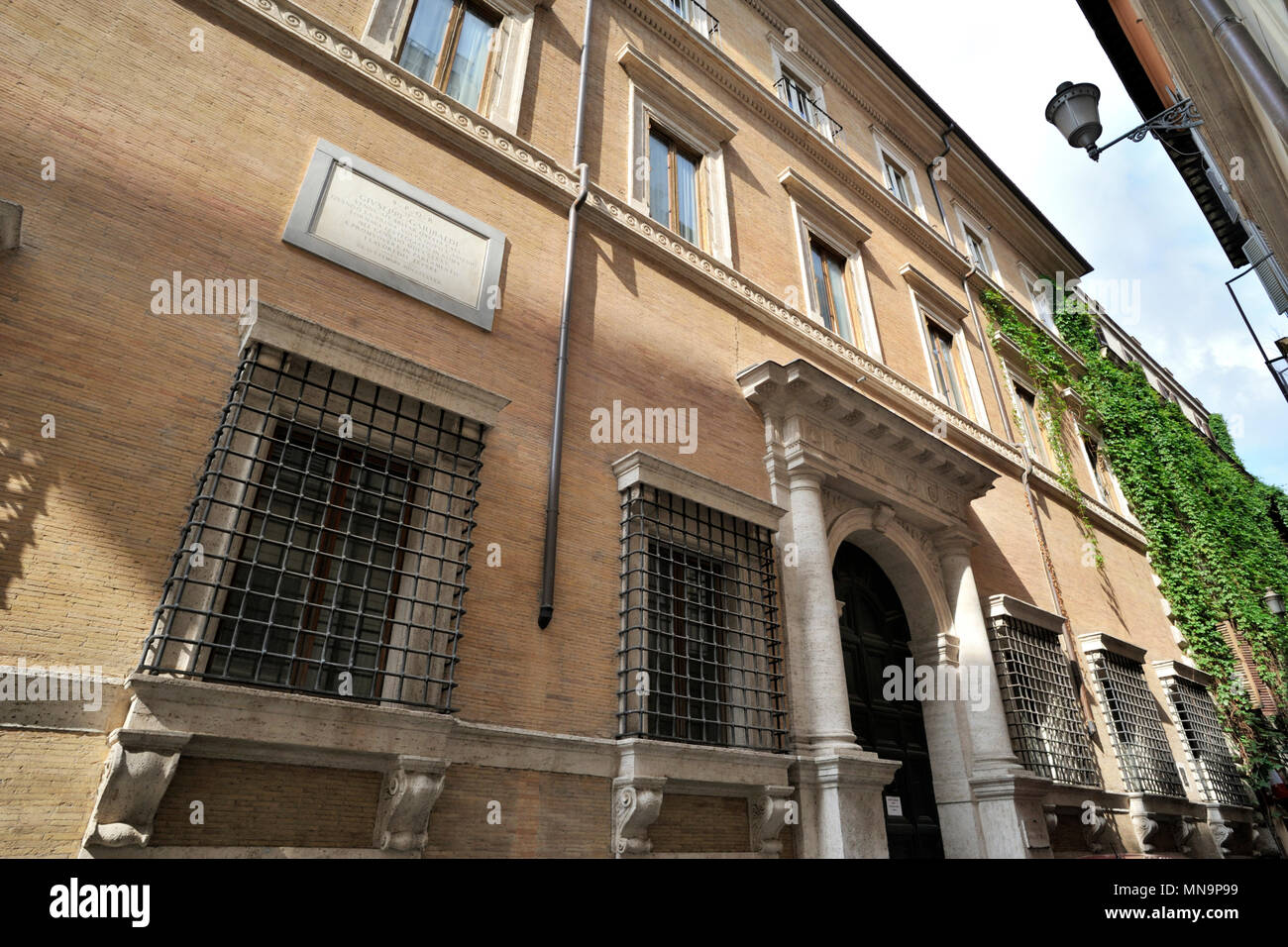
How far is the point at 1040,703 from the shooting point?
8.87 meters

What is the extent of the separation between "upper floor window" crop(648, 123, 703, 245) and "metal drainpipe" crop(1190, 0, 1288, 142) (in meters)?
5.26

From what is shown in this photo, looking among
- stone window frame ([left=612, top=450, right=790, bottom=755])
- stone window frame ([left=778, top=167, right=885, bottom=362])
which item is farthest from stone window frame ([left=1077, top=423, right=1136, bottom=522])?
stone window frame ([left=612, top=450, right=790, bottom=755])

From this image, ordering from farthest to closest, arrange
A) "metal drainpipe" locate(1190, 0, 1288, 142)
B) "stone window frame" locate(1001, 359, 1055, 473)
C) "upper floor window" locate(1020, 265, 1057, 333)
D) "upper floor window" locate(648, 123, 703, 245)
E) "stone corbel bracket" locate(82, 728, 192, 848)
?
"upper floor window" locate(1020, 265, 1057, 333) → "stone window frame" locate(1001, 359, 1055, 473) → "upper floor window" locate(648, 123, 703, 245) → "stone corbel bracket" locate(82, 728, 192, 848) → "metal drainpipe" locate(1190, 0, 1288, 142)

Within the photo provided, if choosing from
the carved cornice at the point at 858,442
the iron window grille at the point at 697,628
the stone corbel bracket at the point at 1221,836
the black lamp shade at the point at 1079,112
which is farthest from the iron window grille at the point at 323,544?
the stone corbel bracket at the point at 1221,836

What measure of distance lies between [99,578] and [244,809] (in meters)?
1.31

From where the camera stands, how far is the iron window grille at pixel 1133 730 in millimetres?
9977

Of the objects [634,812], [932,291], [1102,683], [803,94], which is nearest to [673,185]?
[803,94]

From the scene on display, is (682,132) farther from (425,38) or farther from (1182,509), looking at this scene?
(1182,509)

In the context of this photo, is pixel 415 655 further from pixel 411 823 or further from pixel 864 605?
pixel 864 605

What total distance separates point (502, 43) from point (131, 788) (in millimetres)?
7039

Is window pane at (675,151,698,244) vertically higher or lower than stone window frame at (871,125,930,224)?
lower

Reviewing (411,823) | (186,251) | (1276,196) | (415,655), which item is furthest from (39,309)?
(1276,196)

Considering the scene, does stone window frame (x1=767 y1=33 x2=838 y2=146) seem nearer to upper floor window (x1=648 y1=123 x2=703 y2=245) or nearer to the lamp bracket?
upper floor window (x1=648 y1=123 x2=703 y2=245)

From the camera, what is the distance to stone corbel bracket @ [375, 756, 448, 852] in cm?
386
